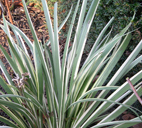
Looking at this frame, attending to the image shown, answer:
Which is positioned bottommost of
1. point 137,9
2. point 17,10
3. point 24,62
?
point 24,62

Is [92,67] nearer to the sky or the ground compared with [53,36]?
nearer to the ground

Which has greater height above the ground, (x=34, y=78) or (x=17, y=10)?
(x=17, y=10)

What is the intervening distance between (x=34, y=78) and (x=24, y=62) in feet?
0.43

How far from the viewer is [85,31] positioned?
3.53 ft

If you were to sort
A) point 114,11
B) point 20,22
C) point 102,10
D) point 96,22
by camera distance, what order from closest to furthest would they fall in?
point 114,11, point 102,10, point 96,22, point 20,22

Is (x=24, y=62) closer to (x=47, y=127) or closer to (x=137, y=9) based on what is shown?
(x=47, y=127)

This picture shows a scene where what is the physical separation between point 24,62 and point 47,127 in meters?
0.47

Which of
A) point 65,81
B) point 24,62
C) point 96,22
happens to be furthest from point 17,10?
point 65,81

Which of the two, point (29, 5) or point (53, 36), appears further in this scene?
point (29, 5)

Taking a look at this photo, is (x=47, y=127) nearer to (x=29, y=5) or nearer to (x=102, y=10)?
(x=102, y=10)

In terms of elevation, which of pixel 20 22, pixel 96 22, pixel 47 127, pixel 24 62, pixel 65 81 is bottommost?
pixel 47 127

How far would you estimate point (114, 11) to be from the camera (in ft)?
4.21


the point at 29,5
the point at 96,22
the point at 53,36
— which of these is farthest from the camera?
the point at 29,5

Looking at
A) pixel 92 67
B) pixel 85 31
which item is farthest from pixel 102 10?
pixel 92 67
